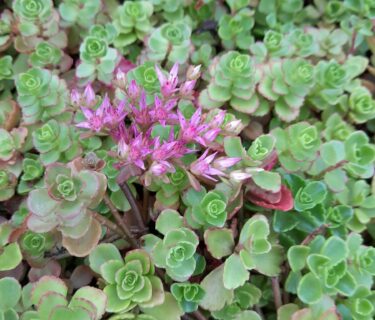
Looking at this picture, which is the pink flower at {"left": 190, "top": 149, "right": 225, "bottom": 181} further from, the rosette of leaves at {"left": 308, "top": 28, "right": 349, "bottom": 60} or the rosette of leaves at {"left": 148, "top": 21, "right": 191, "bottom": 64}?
the rosette of leaves at {"left": 308, "top": 28, "right": 349, "bottom": 60}

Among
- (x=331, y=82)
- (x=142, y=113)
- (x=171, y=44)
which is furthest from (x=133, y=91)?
(x=331, y=82)

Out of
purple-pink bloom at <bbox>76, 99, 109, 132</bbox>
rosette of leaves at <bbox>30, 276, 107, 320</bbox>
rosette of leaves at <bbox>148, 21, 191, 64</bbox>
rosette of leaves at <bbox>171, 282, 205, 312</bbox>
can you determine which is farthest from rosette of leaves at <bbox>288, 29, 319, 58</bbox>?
rosette of leaves at <bbox>30, 276, 107, 320</bbox>

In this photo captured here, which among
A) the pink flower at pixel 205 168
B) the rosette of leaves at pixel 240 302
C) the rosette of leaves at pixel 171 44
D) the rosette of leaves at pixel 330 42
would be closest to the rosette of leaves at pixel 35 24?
the rosette of leaves at pixel 171 44

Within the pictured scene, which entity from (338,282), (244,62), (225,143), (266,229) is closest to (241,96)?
(244,62)

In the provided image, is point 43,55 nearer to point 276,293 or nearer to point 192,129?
point 192,129

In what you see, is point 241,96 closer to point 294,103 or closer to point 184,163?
point 294,103

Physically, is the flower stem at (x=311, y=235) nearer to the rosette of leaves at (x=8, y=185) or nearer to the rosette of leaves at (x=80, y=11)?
the rosette of leaves at (x=8, y=185)
